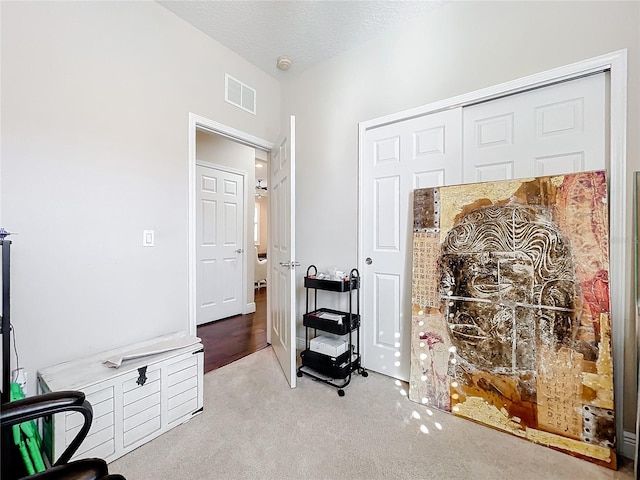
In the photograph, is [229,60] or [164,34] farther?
[229,60]

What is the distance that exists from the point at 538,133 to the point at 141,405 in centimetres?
284

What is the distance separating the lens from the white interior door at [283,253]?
7.07 ft

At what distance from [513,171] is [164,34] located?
2624mm

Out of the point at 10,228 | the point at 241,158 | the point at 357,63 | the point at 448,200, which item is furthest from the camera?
the point at 241,158

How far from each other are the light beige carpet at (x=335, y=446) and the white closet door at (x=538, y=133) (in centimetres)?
159

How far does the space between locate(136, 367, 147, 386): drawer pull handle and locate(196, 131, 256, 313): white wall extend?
278cm

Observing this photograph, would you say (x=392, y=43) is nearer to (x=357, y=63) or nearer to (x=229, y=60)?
(x=357, y=63)

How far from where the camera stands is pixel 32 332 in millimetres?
1548

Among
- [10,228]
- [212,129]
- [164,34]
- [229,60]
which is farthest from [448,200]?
[10,228]

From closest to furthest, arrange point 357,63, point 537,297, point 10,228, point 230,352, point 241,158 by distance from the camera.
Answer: point 10,228 → point 537,297 → point 357,63 → point 230,352 → point 241,158

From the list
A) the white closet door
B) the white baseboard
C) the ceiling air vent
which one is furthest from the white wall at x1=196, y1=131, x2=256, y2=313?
the white baseboard

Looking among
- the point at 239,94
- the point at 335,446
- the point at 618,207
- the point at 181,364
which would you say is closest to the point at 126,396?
the point at 181,364

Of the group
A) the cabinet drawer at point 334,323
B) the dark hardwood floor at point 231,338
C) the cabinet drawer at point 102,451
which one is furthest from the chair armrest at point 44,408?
the dark hardwood floor at point 231,338

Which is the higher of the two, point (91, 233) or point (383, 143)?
point (383, 143)
